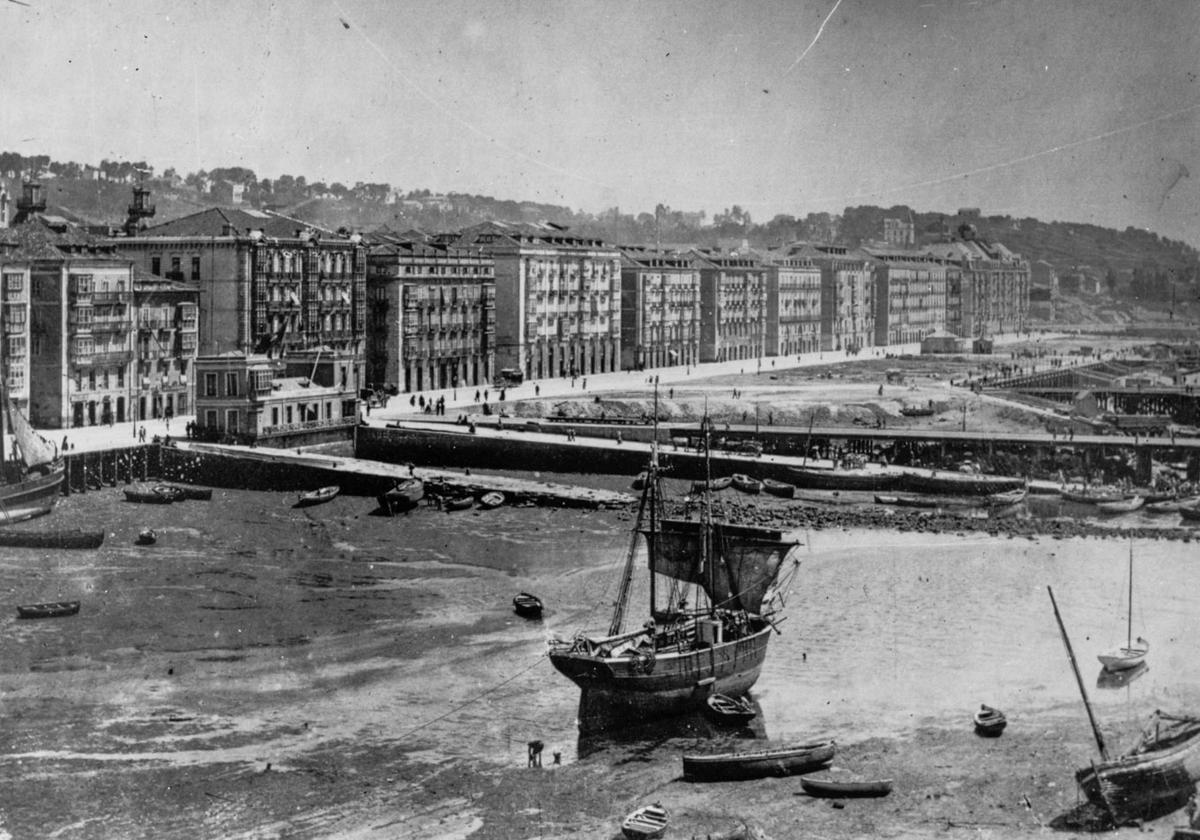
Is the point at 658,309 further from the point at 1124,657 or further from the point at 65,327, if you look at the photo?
the point at 1124,657

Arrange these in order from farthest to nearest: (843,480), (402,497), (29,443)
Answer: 1. (843,480)
2. (402,497)
3. (29,443)

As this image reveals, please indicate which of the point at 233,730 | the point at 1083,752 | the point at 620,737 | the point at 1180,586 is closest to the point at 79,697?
the point at 233,730

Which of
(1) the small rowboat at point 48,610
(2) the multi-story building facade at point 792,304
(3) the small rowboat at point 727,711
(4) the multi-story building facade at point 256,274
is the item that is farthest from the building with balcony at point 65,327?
(2) the multi-story building facade at point 792,304

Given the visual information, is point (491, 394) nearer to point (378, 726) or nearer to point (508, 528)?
point (508, 528)

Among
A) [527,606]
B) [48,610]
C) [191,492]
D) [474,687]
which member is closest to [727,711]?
[474,687]

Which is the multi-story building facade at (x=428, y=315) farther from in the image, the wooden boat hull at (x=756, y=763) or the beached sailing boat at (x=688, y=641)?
the wooden boat hull at (x=756, y=763)

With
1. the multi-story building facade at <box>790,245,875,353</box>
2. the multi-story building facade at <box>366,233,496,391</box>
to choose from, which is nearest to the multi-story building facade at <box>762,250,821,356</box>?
the multi-story building facade at <box>790,245,875,353</box>
